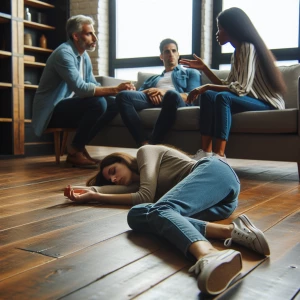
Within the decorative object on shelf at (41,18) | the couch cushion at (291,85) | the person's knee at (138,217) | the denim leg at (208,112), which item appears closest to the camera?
the person's knee at (138,217)

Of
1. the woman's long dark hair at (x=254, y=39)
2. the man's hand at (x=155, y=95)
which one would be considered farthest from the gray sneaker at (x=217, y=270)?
the man's hand at (x=155, y=95)

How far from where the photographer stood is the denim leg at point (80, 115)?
11.4 feet

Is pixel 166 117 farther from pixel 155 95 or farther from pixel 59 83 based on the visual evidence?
pixel 59 83

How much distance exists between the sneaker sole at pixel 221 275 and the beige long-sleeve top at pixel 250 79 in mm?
2091

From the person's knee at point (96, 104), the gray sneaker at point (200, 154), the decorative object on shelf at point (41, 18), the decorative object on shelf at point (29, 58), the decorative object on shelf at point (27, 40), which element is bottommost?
the gray sneaker at point (200, 154)

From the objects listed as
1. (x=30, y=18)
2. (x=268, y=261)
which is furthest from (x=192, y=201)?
(x=30, y=18)

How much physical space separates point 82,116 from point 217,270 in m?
2.75

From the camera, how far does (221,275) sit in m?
A: 0.93

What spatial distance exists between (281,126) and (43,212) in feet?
5.56

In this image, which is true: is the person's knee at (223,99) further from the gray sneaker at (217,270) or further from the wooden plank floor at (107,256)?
the gray sneaker at (217,270)

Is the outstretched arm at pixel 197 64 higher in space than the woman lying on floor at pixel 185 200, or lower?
higher

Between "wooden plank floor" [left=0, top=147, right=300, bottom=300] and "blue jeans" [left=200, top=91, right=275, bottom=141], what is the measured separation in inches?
32.2

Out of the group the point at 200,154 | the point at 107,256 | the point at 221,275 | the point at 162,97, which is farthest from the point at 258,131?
the point at 221,275

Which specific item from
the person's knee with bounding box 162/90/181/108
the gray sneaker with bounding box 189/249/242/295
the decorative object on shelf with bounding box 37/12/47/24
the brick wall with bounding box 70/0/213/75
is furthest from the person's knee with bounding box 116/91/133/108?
the gray sneaker with bounding box 189/249/242/295
